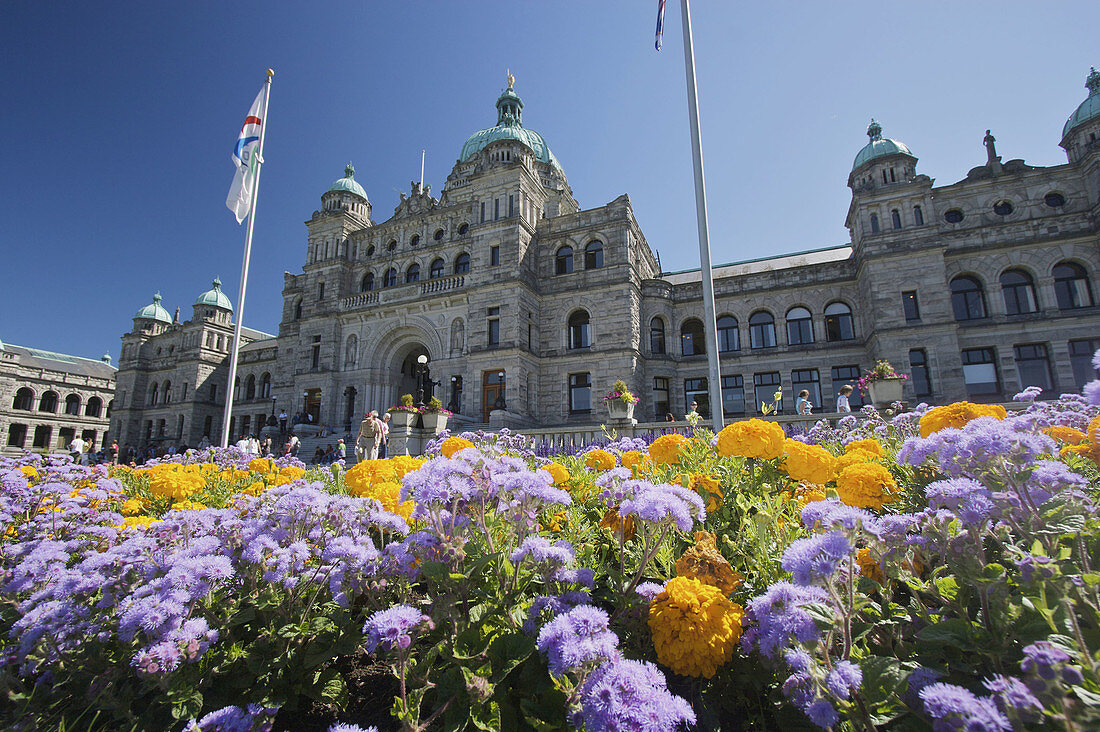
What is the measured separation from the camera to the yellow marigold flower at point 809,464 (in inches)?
110

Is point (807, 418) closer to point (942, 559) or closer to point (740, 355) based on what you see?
point (942, 559)

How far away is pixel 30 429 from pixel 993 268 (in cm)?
7367

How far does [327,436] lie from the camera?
23422 millimetres

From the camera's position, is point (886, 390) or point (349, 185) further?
point (349, 185)

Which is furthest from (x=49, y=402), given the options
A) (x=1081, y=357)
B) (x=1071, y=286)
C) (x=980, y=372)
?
(x=1071, y=286)

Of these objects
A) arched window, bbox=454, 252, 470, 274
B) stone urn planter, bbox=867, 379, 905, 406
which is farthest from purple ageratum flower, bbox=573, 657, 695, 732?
arched window, bbox=454, 252, 470, 274

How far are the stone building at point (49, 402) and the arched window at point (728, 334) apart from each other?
179ft

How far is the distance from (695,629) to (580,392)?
70.7ft

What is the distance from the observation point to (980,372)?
19.9 metres

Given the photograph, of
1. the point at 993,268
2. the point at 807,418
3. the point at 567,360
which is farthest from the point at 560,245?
the point at 993,268

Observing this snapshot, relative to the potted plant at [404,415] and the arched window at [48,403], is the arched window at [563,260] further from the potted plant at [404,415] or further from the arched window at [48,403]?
the arched window at [48,403]

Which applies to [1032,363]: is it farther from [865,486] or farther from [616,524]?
[616,524]

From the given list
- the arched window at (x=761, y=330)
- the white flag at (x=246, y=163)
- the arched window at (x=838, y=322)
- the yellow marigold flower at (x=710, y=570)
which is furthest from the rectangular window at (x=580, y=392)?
the yellow marigold flower at (x=710, y=570)

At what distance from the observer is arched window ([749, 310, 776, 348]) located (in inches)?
934
